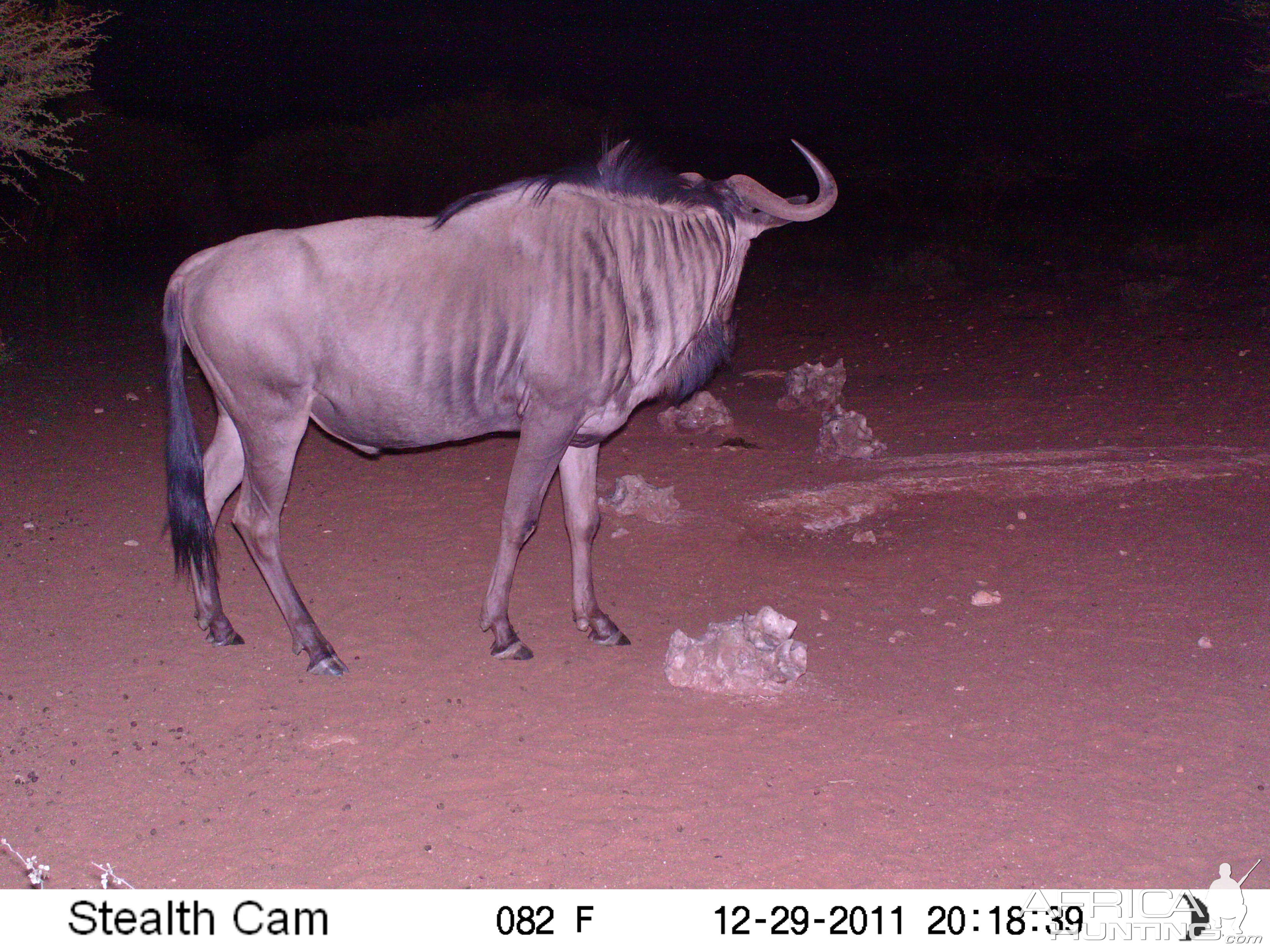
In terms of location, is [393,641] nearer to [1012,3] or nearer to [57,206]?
[57,206]

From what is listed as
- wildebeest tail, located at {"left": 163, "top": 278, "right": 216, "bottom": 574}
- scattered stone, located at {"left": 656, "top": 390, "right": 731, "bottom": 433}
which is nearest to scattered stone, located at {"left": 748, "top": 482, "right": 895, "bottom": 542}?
scattered stone, located at {"left": 656, "top": 390, "right": 731, "bottom": 433}

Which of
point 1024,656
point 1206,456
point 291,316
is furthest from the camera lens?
point 1206,456

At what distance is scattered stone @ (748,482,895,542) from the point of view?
6.13 m

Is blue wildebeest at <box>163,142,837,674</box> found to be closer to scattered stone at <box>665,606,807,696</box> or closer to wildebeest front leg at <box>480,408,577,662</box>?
wildebeest front leg at <box>480,408,577,662</box>

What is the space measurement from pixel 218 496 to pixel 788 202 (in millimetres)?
2925

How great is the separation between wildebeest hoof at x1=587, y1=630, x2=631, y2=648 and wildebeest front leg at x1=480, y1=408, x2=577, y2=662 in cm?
31

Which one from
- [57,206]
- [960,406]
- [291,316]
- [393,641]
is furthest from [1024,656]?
[57,206]

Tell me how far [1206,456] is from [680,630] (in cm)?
430

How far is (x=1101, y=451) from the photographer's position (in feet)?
22.9

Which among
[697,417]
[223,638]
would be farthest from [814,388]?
[223,638]

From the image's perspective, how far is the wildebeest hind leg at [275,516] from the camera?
14.2ft

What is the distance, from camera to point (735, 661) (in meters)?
4.26

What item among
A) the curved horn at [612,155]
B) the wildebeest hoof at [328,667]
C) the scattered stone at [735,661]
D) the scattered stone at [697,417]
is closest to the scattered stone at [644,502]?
the scattered stone at [697,417]

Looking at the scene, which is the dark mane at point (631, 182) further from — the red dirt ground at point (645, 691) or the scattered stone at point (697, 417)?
the scattered stone at point (697, 417)
